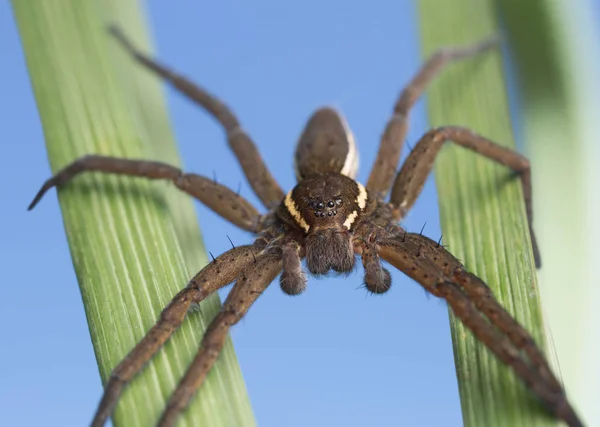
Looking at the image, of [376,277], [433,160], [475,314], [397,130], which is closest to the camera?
[475,314]

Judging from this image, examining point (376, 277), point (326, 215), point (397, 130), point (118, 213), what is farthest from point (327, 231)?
point (397, 130)

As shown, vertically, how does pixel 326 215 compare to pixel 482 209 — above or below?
above

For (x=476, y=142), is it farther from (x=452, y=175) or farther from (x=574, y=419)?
(x=574, y=419)

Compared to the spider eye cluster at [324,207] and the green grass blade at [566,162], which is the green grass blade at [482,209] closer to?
the green grass blade at [566,162]

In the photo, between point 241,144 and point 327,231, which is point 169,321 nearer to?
point 327,231

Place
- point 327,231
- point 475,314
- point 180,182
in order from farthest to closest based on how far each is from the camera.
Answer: point 180,182, point 327,231, point 475,314

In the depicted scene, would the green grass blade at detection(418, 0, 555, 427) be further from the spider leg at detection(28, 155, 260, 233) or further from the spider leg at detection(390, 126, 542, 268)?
the spider leg at detection(28, 155, 260, 233)

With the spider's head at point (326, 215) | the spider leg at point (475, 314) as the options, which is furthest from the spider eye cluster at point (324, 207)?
the spider leg at point (475, 314)

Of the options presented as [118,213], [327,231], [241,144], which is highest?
[241,144]
